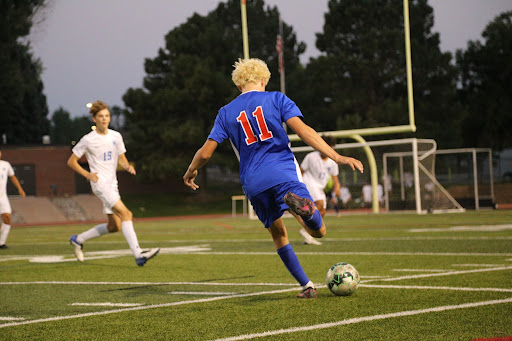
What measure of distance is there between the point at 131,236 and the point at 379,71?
115 ft

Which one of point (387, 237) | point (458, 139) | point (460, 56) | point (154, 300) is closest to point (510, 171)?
point (458, 139)

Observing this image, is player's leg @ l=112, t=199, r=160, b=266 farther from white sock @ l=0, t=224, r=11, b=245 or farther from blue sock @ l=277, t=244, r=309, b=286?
white sock @ l=0, t=224, r=11, b=245

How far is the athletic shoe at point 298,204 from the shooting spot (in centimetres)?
551

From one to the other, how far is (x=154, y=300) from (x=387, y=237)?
26.7 feet

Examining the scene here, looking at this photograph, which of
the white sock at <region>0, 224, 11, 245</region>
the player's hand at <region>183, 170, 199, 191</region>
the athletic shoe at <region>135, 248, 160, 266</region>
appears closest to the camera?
the player's hand at <region>183, 170, 199, 191</region>

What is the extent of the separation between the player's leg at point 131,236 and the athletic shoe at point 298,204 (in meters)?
4.21

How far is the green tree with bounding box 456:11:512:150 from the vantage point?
47188 mm

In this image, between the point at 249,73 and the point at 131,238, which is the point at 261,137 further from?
the point at 131,238

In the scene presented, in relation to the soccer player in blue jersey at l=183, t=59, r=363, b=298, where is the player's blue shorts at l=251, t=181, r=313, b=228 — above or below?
below

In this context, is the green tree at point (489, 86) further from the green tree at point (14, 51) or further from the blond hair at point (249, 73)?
the blond hair at point (249, 73)

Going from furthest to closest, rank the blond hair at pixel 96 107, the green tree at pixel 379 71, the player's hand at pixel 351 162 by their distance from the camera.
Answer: the green tree at pixel 379 71 < the blond hair at pixel 96 107 < the player's hand at pixel 351 162

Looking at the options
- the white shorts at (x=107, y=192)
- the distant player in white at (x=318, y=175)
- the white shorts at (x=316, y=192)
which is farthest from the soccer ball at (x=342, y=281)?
the white shorts at (x=316, y=192)

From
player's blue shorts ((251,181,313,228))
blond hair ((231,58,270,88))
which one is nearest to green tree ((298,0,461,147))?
blond hair ((231,58,270,88))

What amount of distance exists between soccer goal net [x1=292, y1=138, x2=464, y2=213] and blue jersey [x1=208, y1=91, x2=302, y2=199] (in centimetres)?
2045
